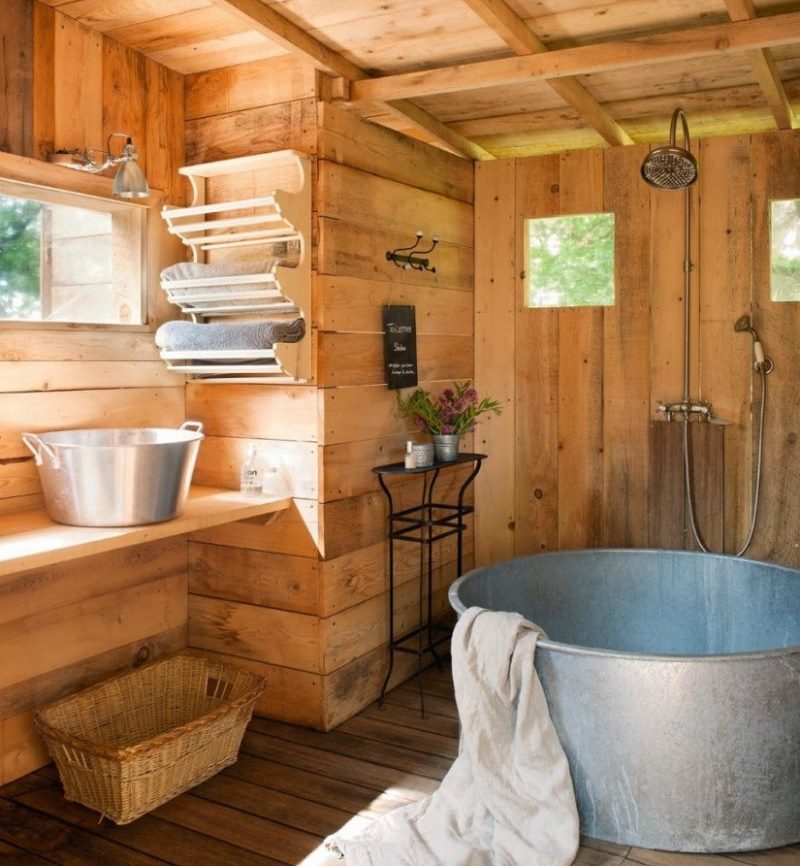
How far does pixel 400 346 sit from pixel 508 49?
1056 millimetres

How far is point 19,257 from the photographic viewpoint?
2680 millimetres

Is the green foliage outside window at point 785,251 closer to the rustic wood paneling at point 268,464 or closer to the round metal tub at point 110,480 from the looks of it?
the rustic wood paneling at point 268,464

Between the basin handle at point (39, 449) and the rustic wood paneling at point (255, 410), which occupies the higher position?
the rustic wood paneling at point (255, 410)

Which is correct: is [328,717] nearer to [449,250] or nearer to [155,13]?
[449,250]

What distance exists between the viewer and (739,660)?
226cm

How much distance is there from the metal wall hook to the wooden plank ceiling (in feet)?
1.48

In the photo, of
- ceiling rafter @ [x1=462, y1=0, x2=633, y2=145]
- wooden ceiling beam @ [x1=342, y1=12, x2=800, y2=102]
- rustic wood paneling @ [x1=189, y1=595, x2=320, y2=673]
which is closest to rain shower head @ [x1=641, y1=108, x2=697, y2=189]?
wooden ceiling beam @ [x1=342, y1=12, x2=800, y2=102]

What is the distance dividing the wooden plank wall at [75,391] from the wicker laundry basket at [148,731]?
0.12 metres

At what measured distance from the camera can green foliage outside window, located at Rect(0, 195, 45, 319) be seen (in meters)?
2.64

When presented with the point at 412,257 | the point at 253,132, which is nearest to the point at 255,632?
the point at 412,257

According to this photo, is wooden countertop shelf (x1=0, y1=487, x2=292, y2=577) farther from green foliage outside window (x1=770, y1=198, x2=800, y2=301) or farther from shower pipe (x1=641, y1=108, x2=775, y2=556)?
green foliage outside window (x1=770, y1=198, x2=800, y2=301)

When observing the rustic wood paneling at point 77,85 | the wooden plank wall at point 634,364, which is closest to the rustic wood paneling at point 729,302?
the wooden plank wall at point 634,364

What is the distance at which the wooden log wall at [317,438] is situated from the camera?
299cm

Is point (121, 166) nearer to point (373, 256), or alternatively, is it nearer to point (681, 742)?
point (373, 256)
